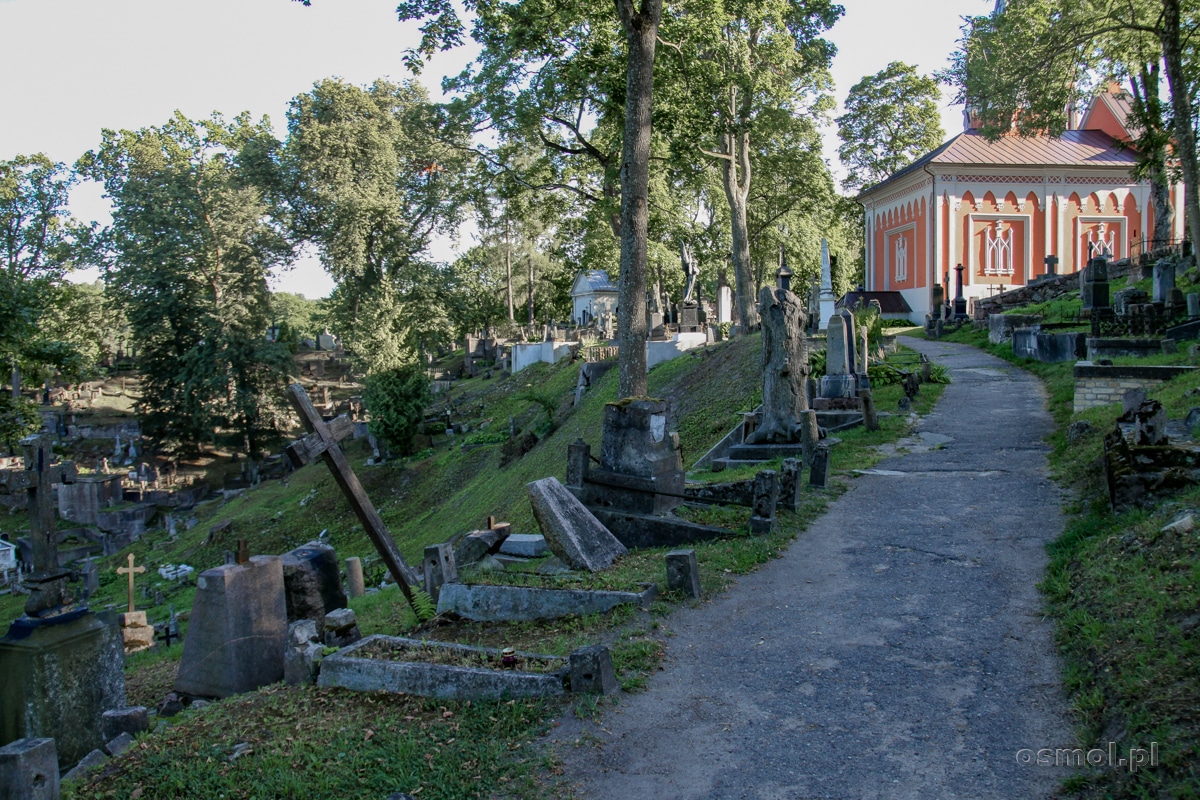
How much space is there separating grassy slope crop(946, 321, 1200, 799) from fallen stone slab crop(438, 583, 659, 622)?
2.88m

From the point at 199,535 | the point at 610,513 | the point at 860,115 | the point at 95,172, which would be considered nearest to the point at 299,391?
the point at 610,513

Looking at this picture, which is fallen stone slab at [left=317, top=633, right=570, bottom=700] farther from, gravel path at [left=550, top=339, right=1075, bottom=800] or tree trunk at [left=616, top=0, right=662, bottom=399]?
tree trunk at [left=616, top=0, right=662, bottom=399]

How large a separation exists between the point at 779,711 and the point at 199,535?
26.0 m

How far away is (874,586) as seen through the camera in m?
6.63

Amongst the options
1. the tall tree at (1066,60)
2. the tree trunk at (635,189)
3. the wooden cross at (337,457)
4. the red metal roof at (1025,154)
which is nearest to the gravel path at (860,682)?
the wooden cross at (337,457)

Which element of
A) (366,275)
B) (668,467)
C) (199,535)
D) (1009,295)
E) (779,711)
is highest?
(366,275)

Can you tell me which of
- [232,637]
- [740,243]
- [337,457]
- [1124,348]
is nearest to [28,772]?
[232,637]

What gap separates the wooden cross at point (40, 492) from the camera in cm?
755

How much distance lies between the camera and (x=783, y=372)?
42.0 ft

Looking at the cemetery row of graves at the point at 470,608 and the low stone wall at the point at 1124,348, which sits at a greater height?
the low stone wall at the point at 1124,348

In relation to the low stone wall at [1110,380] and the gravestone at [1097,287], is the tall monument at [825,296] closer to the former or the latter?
the gravestone at [1097,287]

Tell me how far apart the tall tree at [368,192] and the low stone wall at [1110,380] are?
1035 inches

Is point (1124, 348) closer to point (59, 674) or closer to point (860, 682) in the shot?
point (860, 682)

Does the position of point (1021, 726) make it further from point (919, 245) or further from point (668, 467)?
point (919, 245)
